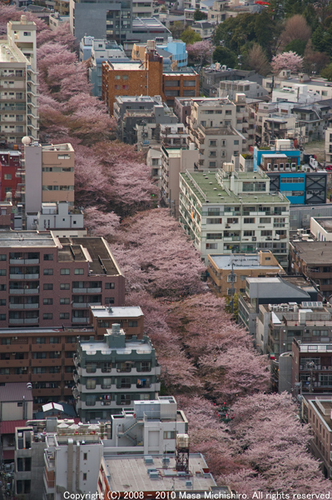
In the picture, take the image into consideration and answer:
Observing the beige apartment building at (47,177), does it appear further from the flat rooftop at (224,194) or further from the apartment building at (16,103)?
the apartment building at (16,103)

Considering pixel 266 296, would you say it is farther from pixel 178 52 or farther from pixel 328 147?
pixel 178 52

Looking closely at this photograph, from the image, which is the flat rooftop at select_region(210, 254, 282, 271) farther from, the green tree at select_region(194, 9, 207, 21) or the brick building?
the green tree at select_region(194, 9, 207, 21)

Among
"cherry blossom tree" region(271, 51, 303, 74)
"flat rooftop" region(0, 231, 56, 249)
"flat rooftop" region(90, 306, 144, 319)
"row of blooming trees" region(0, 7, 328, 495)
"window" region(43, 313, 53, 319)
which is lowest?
"row of blooming trees" region(0, 7, 328, 495)

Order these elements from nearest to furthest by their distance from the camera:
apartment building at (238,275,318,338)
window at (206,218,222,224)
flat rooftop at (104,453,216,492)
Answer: flat rooftop at (104,453,216,492)
apartment building at (238,275,318,338)
window at (206,218,222,224)

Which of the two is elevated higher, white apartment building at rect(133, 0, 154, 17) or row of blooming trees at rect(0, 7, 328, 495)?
white apartment building at rect(133, 0, 154, 17)

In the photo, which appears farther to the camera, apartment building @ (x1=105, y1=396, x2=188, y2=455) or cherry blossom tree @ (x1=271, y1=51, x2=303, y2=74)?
cherry blossom tree @ (x1=271, y1=51, x2=303, y2=74)

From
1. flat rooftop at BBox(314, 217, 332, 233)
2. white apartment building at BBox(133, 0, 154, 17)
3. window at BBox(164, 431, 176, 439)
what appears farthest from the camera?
white apartment building at BBox(133, 0, 154, 17)

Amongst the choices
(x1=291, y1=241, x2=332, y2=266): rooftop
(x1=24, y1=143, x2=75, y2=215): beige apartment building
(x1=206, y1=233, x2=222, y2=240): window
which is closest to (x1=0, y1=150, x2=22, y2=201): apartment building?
(x1=24, y1=143, x2=75, y2=215): beige apartment building
